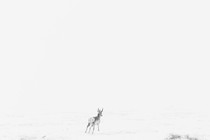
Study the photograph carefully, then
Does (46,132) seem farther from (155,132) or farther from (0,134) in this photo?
(155,132)

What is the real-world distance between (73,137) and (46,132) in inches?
131

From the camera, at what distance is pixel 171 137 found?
23953 millimetres

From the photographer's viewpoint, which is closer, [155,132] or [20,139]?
[20,139]

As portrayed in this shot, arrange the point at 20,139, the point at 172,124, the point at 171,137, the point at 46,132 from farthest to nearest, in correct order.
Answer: the point at 172,124 < the point at 46,132 < the point at 20,139 < the point at 171,137

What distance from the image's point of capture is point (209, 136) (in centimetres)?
2644

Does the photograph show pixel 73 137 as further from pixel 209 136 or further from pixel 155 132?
pixel 209 136

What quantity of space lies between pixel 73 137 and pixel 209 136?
828 cm

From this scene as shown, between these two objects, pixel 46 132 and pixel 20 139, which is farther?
pixel 46 132

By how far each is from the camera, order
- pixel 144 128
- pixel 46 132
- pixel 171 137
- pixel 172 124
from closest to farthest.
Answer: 1. pixel 171 137
2. pixel 46 132
3. pixel 144 128
4. pixel 172 124

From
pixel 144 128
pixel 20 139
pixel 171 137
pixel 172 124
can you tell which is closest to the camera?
pixel 171 137

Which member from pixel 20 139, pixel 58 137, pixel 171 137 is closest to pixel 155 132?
pixel 171 137

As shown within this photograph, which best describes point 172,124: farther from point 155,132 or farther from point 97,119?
point 97,119

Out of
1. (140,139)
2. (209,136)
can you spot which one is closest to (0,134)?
(140,139)

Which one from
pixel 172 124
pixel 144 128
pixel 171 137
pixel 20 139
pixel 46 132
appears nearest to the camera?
pixel 171 137
